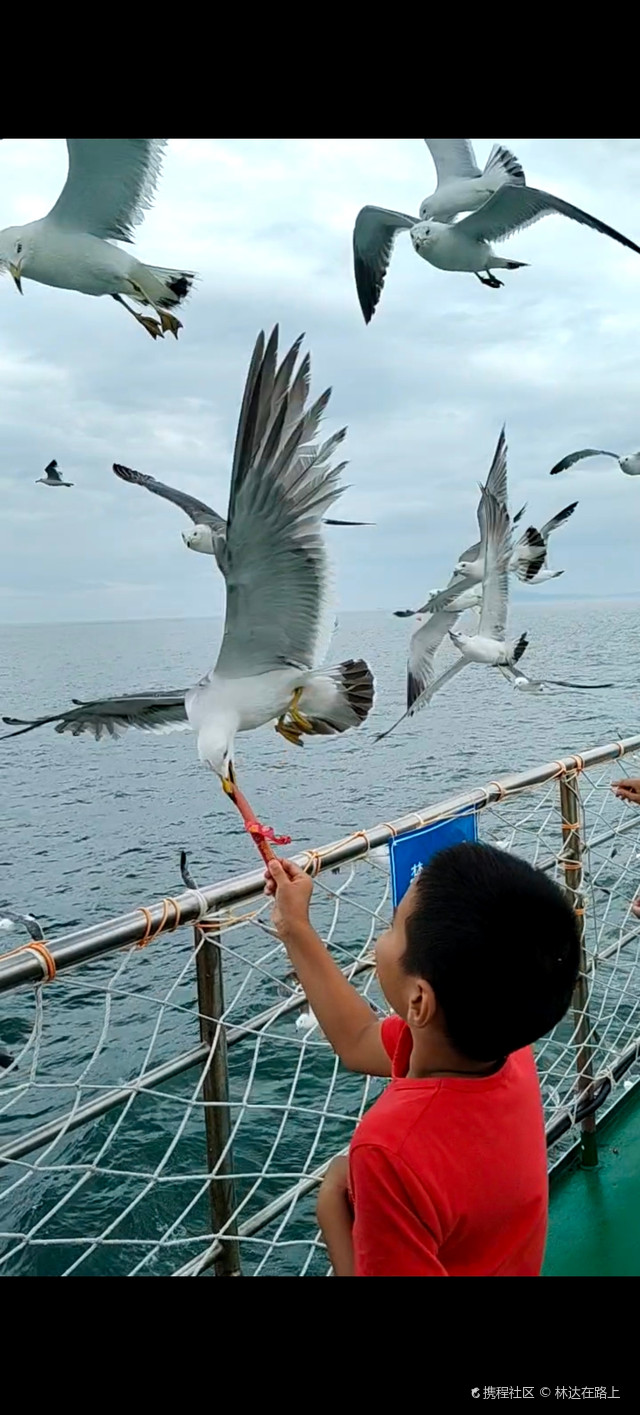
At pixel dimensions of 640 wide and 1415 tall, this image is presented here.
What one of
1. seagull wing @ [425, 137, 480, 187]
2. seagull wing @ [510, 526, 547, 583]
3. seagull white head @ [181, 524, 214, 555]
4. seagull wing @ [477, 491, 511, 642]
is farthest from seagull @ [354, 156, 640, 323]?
seagull wing @ [510, 526, 547, 583]

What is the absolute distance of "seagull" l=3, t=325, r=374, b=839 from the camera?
4.42 feet

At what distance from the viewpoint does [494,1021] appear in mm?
654

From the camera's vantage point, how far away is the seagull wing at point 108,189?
2.30m

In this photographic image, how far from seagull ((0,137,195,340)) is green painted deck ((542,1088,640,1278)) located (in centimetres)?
171

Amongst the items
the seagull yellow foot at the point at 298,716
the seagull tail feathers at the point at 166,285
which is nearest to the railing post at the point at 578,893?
the seagull yellow foot at the point at 298,716

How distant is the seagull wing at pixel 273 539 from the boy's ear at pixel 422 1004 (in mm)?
881

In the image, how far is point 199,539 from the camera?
226 centimetres

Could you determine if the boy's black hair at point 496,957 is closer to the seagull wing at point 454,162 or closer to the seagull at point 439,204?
the seagull at point 439,204

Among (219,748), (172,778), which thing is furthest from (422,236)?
(172,778)

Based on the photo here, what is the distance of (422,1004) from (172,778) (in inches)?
639

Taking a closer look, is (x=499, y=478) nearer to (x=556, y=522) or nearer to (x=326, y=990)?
(x=556, y=522)
